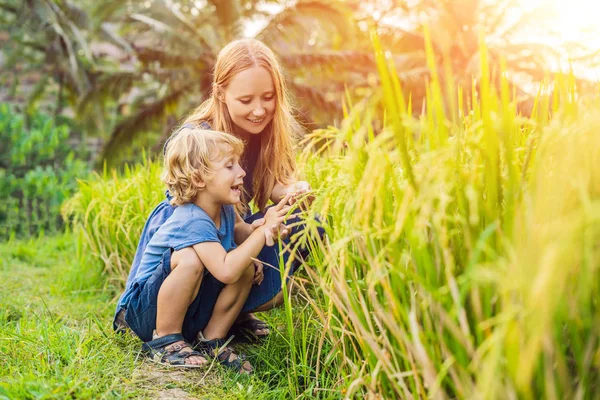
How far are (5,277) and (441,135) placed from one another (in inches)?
133

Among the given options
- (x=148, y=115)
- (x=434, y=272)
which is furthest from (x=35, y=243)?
(x=148, y=115)

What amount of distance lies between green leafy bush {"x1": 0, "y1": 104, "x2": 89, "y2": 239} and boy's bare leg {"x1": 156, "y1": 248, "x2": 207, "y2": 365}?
5129 millimetres

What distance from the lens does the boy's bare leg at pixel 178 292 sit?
220 cm

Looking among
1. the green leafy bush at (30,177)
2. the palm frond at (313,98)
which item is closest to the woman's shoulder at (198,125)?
the green leafy bush at (30,177)

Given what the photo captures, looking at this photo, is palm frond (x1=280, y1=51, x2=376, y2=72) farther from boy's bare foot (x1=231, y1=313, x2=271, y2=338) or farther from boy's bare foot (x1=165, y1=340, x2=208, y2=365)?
boy's bare foot (x1=165, y1=340, x2=208, y2=365)

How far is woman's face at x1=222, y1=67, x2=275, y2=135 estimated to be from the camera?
105 inches

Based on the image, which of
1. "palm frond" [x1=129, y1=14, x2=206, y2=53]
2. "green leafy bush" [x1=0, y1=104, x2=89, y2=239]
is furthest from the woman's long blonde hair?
"palm frond" [x1=129, y1=14, x2=206, y2=53]

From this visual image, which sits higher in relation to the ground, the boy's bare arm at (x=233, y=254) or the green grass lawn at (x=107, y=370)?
the boy's bare arm at (x=233, y=254)

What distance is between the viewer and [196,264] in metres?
2.21

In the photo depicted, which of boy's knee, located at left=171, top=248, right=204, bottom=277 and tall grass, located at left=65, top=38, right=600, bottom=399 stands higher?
tall grass, located at left=65, top=38, right=600, bottom=399

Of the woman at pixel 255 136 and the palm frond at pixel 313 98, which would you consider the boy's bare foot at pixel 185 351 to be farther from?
the palm frond at pixel 313 98

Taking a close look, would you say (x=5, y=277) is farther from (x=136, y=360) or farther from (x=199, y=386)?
(x=199, y=386)

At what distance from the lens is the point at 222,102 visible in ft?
9.21

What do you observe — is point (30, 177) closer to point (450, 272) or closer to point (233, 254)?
point (233, 254)
